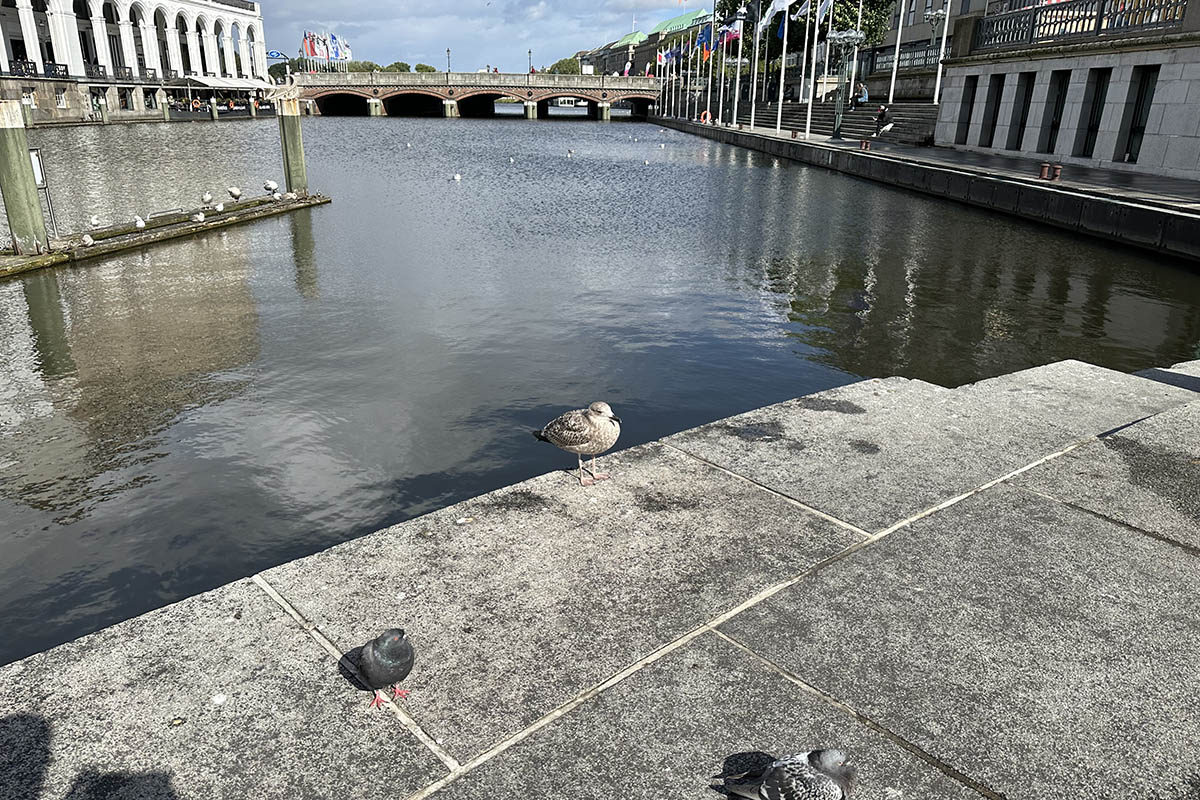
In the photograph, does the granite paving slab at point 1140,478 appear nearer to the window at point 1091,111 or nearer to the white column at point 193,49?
the window at point 1091,111

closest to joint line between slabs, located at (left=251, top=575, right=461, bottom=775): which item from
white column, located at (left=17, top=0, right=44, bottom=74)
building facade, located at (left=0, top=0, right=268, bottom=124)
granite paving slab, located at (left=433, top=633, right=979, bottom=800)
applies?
granite paving slab, located at (left=433, top=633, right=979, bottom=800)

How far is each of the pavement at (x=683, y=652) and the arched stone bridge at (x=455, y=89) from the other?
126 m

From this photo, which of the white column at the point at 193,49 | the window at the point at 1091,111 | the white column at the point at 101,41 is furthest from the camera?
the white column at the point at 193,49

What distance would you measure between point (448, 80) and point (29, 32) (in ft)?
194

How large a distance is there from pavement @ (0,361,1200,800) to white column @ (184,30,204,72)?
376ft

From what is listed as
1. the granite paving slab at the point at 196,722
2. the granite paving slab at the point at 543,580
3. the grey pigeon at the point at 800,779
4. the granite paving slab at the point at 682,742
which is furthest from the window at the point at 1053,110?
the granite paving slab at the point at 196,722

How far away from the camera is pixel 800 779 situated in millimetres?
2986

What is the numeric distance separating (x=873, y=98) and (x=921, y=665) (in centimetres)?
6669

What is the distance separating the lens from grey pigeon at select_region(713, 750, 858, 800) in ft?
9.70

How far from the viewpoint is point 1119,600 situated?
443 cm

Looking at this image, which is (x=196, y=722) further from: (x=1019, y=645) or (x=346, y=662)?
(x=1019, y=645)

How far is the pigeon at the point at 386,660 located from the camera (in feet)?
11.6

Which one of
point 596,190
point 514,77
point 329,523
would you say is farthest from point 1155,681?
point 514,77

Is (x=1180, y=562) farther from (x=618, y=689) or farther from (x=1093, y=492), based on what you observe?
(x=618, y=689)
